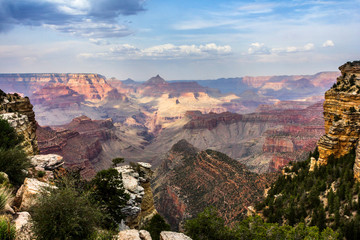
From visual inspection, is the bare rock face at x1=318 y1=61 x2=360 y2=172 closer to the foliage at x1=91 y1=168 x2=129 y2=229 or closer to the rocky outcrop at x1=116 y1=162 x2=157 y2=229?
the rocky outcrop at x1=116 y1=162 x2=157 y2=229

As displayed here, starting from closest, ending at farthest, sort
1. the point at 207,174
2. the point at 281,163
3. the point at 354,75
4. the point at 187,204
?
the point at 354,75 < the point at 187,204 < the point at 207,174 < the point at 281,163

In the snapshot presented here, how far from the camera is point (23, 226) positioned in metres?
12.2

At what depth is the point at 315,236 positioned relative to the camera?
1712 centimetres

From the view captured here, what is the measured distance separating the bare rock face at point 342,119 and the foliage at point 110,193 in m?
22.2

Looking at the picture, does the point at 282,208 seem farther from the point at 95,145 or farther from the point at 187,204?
the point at 95,145

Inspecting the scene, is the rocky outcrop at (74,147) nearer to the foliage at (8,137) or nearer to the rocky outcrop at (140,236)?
the foliage at (8,137)

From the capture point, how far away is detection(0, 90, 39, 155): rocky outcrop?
25784 millimetres

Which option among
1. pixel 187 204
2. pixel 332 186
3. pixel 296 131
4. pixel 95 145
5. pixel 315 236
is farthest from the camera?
pixel 296 131

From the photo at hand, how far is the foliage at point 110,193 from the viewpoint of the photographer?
20.4m

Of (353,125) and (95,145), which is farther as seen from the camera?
(95,145)

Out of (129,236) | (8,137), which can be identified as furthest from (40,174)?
(129,236)

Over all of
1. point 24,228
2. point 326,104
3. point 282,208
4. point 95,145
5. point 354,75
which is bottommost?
point 95,145

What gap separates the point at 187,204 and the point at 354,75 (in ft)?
151

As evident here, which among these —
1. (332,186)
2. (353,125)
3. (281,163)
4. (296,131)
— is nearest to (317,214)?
(332,186)
